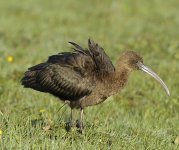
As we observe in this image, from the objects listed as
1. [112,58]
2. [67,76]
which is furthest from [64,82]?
[112,58]

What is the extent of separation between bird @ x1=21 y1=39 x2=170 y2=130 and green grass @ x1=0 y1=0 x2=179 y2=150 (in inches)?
13.8

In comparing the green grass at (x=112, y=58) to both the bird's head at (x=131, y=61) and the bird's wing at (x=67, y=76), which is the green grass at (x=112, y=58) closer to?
the bird's wing at (x=67, y=76)

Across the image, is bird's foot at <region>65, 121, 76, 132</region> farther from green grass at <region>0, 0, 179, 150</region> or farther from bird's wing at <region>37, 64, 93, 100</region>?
bird's wing at <region>37, 64, 93, 100</region>

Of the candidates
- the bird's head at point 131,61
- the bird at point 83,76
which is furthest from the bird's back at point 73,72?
the bird's head at point 131,61

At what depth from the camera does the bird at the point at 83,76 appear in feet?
24.3

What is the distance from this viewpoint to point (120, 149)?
20.5 feet

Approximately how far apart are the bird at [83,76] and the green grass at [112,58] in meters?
0.35

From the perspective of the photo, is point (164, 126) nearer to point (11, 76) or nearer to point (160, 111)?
point (160, 111)

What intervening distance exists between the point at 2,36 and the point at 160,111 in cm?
618

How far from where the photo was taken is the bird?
7422 mm

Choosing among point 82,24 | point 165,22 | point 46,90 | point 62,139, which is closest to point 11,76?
point 46,90

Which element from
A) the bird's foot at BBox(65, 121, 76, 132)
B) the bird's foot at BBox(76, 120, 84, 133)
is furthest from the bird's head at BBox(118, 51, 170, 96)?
the bird's foot at BBox(65, 121, 76, 132)

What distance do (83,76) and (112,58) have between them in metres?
5.02

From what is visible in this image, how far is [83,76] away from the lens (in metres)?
7.46
